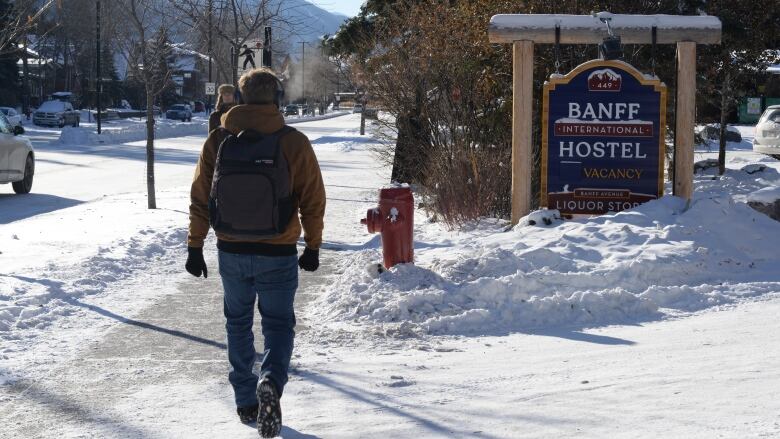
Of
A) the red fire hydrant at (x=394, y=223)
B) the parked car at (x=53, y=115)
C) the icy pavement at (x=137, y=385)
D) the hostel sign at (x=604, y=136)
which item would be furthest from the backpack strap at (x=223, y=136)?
the parked car at (x=53, y=115)

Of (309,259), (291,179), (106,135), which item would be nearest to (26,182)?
→ (309,259)

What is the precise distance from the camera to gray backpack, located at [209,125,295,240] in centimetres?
496

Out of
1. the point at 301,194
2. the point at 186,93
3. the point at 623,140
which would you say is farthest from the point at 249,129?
the point at 186,93

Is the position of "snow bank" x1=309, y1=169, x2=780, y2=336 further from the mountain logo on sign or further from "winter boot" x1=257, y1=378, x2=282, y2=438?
"winter boot" x1=257, y1=378, x2=282, y2=438

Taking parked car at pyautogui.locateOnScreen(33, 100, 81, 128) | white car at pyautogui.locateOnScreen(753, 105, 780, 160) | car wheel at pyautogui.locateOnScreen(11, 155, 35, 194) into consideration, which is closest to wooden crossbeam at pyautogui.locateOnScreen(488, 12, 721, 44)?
car wheel at pyautogui.locateOnScreen(11, 155, 35, 194)

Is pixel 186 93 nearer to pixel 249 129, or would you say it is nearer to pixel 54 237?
pixel 54 237

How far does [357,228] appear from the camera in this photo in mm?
13797

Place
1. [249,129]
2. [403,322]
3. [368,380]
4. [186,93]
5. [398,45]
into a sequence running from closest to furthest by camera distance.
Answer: [249,129]
[368,380]
[403,322]
[398,45]
[186,93]

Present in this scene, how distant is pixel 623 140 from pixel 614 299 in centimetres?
337

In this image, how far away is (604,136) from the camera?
10.7m

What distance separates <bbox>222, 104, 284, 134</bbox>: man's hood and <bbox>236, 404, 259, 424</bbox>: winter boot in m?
1.40

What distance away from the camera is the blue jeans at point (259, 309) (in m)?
5.09

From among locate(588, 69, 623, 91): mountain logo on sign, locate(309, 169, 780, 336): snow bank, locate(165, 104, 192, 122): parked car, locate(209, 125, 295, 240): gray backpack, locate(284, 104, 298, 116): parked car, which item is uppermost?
locate(284, 104, 298, 116): parked car

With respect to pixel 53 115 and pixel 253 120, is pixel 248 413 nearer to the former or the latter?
pixel 253 120
